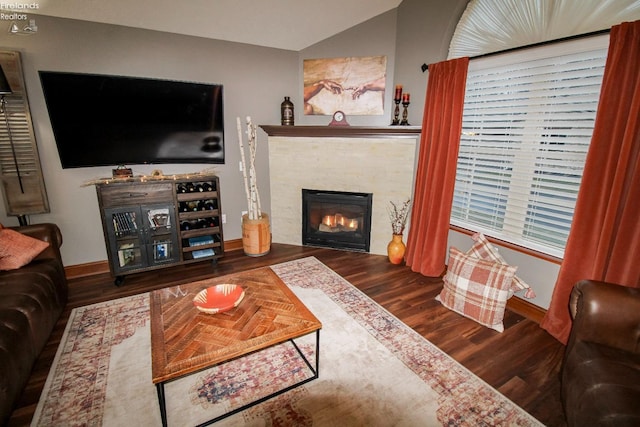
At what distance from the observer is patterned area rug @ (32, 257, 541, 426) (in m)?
1.62

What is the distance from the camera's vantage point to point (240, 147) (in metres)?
3.73

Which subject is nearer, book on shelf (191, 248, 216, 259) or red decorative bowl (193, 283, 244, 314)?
red decorative bowl (193, 283, 244, 314)

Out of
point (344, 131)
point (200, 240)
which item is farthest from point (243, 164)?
point (344, 131)

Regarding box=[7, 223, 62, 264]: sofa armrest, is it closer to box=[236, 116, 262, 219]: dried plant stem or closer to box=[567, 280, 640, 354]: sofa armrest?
box=[236, 116, 262, 219]: dried plant stem

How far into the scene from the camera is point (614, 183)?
1897 millimetres

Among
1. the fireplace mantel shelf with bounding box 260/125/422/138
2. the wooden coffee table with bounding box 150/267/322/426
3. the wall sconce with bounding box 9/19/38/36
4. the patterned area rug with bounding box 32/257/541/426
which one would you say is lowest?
the patterned area rug with bounding box 32/257/541/426

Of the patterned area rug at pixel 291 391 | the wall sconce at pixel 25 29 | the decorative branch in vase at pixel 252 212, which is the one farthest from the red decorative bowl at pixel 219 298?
the wall sconce at pixel 25 29

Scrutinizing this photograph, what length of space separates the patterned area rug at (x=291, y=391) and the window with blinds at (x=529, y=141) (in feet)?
4.48

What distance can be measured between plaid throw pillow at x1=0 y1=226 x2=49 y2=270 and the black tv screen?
901mm

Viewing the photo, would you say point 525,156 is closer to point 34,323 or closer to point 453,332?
point 453,332

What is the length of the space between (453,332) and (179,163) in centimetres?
326

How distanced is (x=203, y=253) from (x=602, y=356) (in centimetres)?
338

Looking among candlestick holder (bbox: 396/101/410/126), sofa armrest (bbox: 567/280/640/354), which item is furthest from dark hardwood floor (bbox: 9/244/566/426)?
candlestick holder (bbox: 396/101/410/126)

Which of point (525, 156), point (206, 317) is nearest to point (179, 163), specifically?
point (206, 317)
